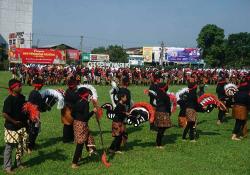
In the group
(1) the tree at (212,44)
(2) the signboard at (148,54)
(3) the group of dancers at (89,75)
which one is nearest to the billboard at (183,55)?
(1) the tree at (212,44)

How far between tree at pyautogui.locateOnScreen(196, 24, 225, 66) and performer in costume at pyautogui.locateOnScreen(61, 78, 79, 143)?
6796 cm

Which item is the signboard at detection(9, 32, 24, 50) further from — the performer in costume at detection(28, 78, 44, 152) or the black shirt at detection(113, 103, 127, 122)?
the black shirt at detection(113, 103, 127, 122)

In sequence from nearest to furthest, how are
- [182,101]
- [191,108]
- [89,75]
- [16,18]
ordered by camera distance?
[191,108]
[182,101]
[89,75]
[16,18]

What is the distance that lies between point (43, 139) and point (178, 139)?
3869mm

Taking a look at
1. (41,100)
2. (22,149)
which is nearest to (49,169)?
(22,149)

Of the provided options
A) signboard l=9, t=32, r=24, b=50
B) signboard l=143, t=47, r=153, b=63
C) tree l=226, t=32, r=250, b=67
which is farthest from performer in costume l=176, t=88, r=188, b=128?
signboard l=143, t=47, r=153, b=63

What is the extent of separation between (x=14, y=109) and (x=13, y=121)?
23 cm

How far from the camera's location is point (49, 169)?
8.27 meters

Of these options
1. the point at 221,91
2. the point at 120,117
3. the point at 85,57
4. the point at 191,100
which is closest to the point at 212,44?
the point at 85,57

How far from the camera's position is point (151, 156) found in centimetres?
955

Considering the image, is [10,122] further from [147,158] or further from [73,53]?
[73,53]

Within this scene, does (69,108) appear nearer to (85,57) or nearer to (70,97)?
(70,97)

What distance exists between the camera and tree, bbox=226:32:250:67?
82625 millimetres

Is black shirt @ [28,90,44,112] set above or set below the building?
below
